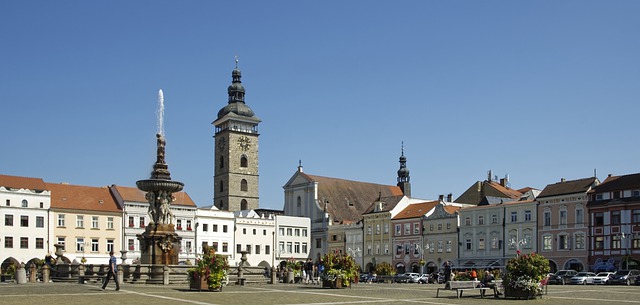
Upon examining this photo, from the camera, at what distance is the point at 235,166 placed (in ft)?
397

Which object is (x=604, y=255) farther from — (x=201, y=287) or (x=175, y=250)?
(x=201, y=287)

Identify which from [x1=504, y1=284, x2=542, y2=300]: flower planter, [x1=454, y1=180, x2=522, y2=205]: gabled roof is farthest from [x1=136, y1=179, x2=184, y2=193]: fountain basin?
[x1=454, y1=180, x2=522, y2=205]: gabled roof

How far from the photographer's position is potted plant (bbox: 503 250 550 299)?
28781mm

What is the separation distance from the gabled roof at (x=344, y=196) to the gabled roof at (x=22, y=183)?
36.8 meters

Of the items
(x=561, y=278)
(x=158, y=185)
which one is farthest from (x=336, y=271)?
(x=561, y=278)

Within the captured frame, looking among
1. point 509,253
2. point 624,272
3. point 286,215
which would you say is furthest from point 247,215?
point 624,272

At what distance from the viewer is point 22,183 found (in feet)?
251

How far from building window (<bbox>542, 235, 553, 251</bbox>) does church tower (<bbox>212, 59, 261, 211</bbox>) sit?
55.0 meters

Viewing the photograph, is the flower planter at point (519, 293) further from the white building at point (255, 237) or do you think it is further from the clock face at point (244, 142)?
the clock face at point (244, 142)

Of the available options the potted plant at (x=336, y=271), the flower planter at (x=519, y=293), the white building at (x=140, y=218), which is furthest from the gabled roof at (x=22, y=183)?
the flower planter at (x=519, y=293)

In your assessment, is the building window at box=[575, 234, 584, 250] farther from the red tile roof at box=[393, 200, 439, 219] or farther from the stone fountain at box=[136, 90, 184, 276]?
the stone fountain at box=[136, 90, 184, 276]

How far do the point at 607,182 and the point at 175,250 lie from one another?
1676 inches

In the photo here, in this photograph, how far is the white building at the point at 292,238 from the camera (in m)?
96.9

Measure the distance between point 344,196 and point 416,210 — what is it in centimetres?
1974
